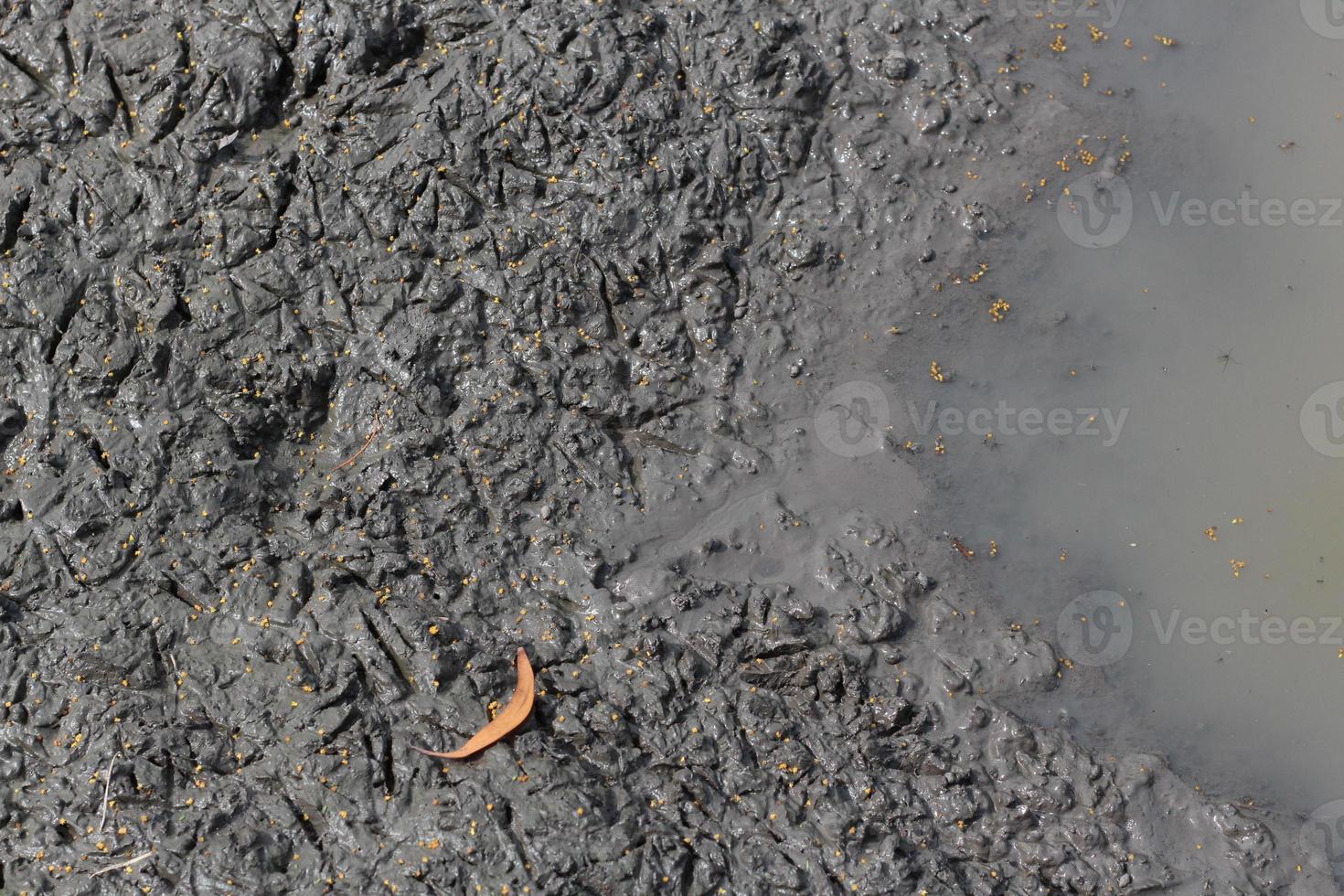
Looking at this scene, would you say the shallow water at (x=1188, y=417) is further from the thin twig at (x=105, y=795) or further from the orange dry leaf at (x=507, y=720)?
the thin twig at (x=105, y=795)

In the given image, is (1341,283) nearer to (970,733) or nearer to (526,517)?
(970,733)

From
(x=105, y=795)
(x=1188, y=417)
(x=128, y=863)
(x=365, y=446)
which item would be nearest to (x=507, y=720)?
(x=365, y=446)

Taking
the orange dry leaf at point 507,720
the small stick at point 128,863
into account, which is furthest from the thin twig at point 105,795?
the orange dry leaf at point 507,720

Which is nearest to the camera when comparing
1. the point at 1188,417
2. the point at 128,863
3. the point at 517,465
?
the point at 128,863

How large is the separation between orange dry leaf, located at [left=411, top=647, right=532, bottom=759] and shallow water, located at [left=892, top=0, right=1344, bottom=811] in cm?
385

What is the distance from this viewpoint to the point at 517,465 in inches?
335

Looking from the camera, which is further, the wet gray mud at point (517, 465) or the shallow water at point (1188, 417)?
the shallow water at point (1188, 417)

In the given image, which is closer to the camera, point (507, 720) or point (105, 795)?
point (105, 795)

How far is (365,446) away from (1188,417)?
7227 mm

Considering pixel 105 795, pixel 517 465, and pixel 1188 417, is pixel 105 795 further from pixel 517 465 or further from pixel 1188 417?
pixel 1188 417

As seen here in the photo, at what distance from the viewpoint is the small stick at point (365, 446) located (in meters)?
8.52

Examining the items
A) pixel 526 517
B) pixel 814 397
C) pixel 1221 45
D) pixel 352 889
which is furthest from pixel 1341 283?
pixel 352 889

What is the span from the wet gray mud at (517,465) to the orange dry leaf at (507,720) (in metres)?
0.12

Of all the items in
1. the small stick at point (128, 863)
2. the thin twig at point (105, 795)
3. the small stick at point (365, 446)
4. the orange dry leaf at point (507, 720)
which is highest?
the small stick at point (365, 446)
